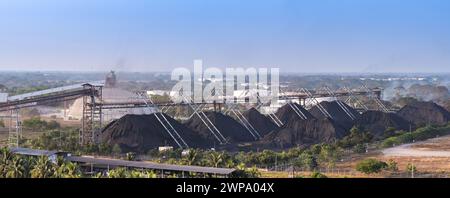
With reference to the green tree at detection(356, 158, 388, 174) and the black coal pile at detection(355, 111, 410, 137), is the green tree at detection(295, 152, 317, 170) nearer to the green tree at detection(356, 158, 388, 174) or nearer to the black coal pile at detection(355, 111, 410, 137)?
the green tree at detection(356, 158, 388, 174)

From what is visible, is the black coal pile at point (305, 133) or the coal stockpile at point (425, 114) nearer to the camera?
the black coal pile at point (305, 133)

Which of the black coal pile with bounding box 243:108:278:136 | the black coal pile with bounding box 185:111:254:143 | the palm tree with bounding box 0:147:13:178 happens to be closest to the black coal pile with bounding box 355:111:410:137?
the black coal pile with bounding box 243:108:278:136

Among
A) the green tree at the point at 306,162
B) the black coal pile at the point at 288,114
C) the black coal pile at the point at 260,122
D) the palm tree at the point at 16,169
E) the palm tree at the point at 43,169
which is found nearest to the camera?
the palm tree at the point at 43,169

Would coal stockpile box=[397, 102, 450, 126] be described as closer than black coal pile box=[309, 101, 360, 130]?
No

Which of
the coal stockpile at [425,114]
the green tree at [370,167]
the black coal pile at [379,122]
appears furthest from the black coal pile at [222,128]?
the coal stockpile at [425,114]

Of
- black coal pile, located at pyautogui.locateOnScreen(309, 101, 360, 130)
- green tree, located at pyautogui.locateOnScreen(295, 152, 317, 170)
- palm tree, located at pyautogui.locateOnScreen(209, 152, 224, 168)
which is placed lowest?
green tree, located at pyautogui.locateOnScreen(295, 152, 317, 170)

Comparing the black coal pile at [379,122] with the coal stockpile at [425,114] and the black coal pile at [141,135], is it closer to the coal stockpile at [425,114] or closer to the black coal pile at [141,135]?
the coal stockpile at [425,114]

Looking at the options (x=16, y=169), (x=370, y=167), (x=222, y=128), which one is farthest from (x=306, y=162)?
(x=222, y=128)
